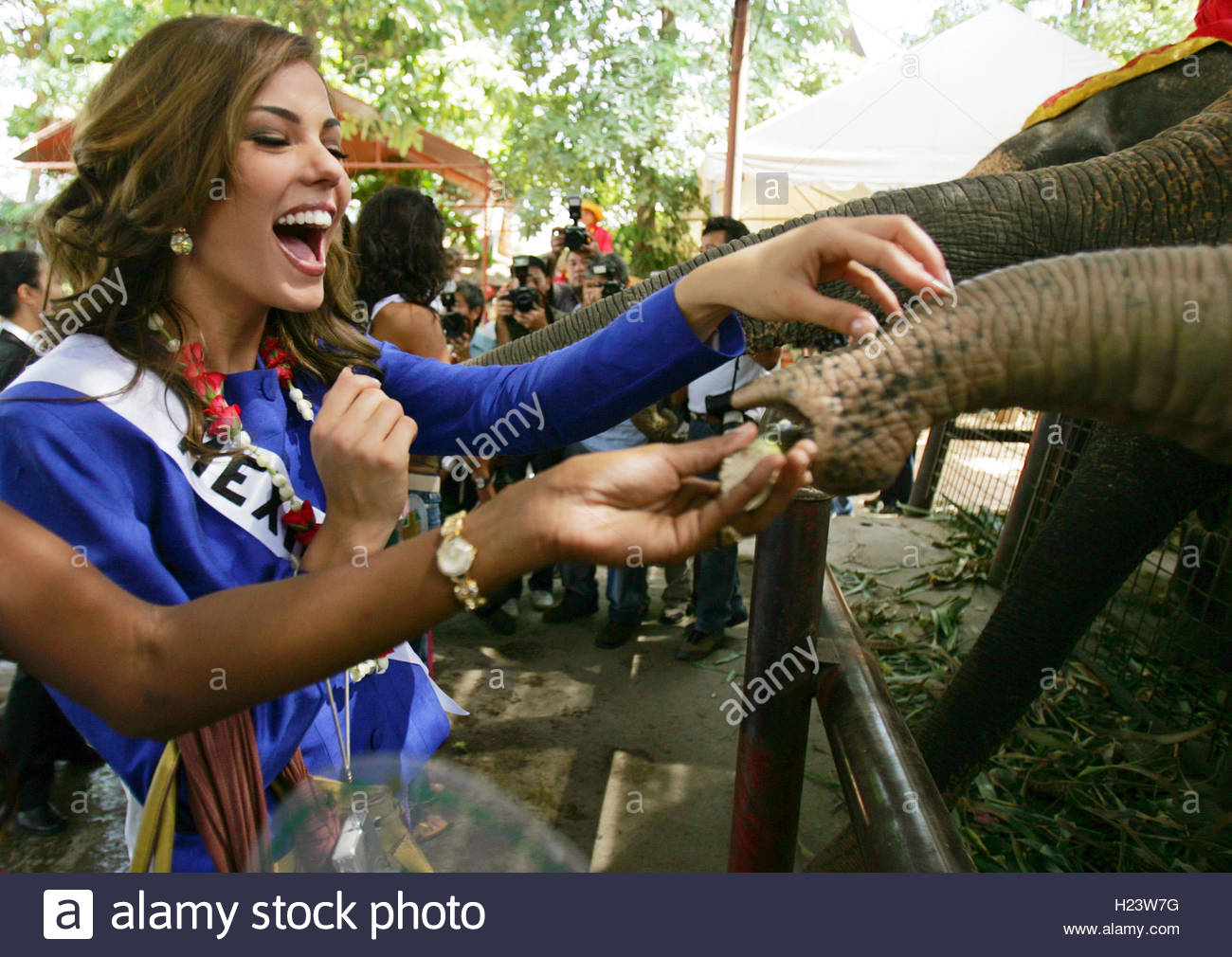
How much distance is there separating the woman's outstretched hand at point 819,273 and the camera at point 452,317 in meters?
3.14

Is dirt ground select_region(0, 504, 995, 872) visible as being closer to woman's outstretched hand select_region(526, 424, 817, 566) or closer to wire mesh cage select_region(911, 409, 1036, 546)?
wire mesh cage select_region(911, 409, 1036, 546)

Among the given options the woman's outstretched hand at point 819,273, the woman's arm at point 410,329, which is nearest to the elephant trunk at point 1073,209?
the woman's outstretched hand at point 819,273

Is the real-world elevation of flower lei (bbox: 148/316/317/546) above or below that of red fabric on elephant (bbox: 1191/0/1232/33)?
Answer: below

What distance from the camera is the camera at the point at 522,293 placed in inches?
157

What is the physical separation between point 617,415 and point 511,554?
66cm

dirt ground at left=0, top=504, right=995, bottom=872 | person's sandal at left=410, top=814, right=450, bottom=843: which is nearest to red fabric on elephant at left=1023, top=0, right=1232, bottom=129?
dirt ground at left=0, top=504, right=995, bottom=872

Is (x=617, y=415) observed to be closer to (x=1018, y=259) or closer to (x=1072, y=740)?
(x=1018, y=259)

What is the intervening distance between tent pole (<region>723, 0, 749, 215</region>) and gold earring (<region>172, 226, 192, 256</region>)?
5412 mm

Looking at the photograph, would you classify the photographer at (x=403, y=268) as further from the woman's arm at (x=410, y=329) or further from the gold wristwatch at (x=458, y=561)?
the gold wristwatch at (x=458, y=561)

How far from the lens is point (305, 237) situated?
135cm

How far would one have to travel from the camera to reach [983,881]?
1311 millimetres

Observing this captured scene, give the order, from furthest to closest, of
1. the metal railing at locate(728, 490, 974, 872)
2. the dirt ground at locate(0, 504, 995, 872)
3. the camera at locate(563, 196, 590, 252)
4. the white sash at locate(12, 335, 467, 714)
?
the camera at locate(563, 196, 590, 252) → the dirt ground at locate(0, 504, 995, 872) → the metal railing at locate(728, 490, 974, 872) → the white sash at locate(12, 335, 467, 714)

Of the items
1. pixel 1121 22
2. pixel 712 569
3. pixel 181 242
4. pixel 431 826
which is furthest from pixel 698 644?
pixel 1121 22

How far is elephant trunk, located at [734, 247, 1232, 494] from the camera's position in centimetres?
95
